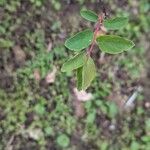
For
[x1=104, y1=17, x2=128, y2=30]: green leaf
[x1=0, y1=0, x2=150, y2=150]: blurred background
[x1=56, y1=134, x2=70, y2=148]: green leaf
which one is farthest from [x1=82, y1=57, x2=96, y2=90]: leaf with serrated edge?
[x1=56, y1=134, x2=70, y2=148]: green leaf

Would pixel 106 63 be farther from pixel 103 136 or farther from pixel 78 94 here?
pixel 103 136

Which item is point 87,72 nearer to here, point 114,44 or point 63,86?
point 114,44

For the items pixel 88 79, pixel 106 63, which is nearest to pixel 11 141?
pixel 106 63

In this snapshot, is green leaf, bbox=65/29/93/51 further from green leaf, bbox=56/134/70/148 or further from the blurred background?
green leaf, bbox=56/134/70/148

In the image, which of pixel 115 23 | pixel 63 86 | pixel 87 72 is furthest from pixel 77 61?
pixel 63 86

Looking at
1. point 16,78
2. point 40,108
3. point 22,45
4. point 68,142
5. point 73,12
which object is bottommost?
point 68,142

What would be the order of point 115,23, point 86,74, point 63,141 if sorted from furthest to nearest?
point 63,141, point 115,23, point 86,74
